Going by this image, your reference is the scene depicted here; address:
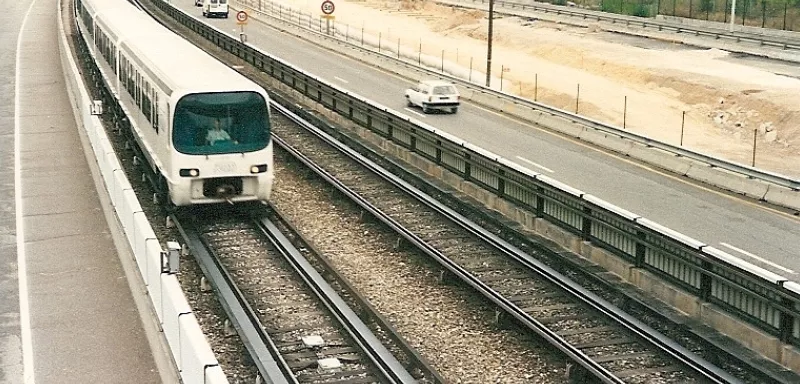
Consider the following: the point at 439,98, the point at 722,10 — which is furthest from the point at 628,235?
the point at 722,10

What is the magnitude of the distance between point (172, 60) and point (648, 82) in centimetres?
4043

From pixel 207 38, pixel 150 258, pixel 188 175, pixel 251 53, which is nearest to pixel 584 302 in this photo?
pixel 150 258

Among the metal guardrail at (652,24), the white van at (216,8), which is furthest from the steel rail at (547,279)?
the white van at (216,8)

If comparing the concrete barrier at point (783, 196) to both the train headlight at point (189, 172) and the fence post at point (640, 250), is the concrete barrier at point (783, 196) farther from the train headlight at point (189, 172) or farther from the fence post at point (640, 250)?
the train headlight at point (189, 172)

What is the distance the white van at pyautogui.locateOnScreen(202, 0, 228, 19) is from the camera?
269 feet

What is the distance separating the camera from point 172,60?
21281 mm

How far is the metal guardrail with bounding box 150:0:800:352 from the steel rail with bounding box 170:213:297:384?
18.9 feet

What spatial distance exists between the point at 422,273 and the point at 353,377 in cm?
472

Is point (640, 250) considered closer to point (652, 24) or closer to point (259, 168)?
point (259, 168)

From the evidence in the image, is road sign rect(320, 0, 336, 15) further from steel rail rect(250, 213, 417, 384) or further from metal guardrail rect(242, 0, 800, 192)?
steel rail rect(250, 213, 417, 384)

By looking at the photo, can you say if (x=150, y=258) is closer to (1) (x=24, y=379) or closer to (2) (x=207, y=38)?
(1) (x=24, y=379)

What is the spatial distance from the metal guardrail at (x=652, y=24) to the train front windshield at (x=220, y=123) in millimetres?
49182

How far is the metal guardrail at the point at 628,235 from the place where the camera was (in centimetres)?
1314

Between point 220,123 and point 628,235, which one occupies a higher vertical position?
point 220,123
